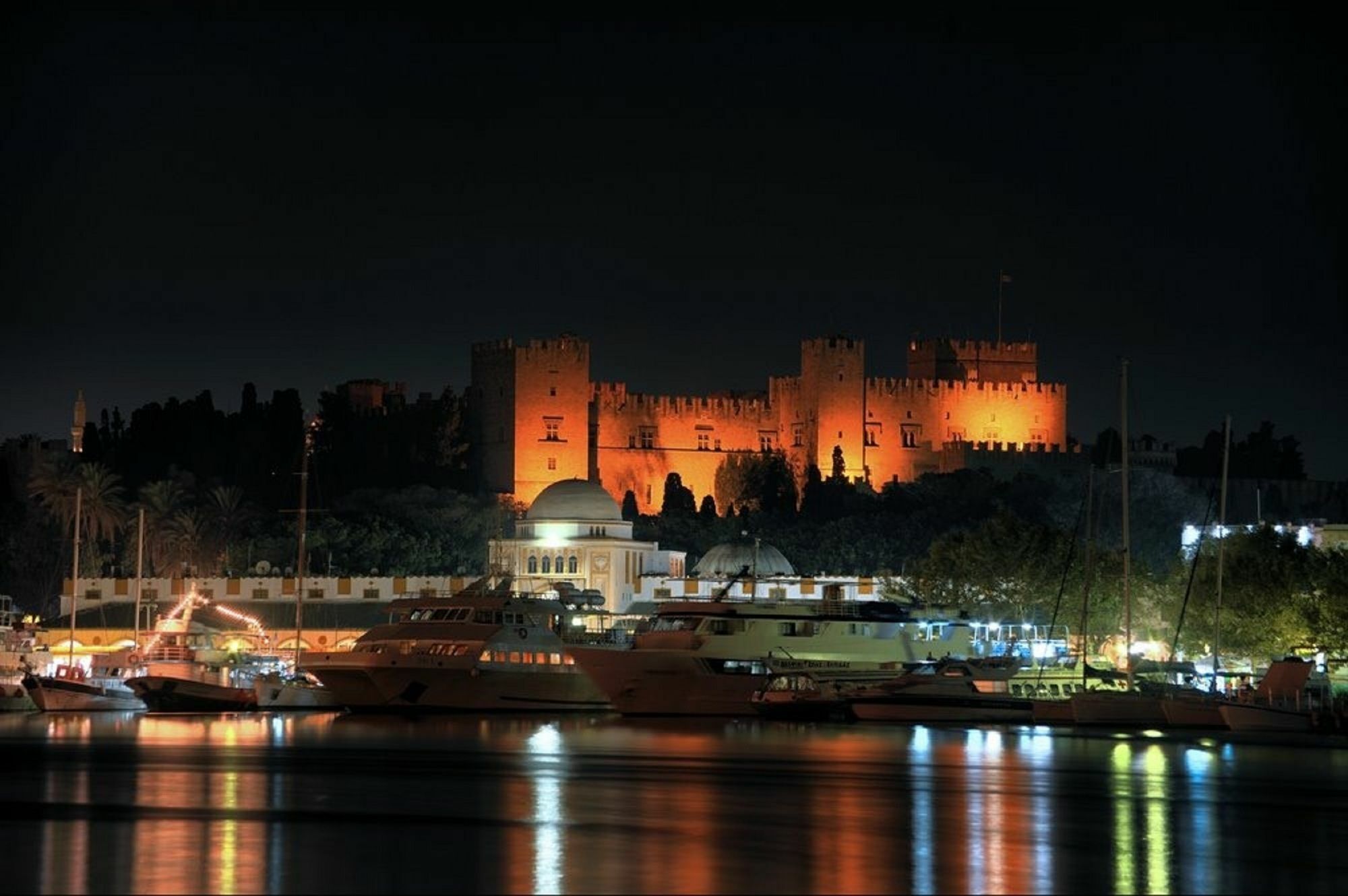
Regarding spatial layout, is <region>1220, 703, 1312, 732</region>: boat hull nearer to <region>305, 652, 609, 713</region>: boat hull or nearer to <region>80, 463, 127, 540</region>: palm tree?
<region>305, 652, 609, 713</region>: boat hull

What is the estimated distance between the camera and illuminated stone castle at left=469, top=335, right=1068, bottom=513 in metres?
133

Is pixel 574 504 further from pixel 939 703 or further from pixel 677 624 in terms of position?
pixel 939 703

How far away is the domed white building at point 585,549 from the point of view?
112 metres

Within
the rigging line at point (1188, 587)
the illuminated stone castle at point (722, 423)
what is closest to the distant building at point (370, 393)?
the illuminated stone castle at point (722, 423)

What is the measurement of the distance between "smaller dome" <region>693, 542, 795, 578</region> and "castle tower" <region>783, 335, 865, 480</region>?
95.0ft

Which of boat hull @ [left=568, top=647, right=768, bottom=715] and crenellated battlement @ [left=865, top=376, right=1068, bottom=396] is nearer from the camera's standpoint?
boat hull @ [left=568, top=647, right=768, bottom=715]

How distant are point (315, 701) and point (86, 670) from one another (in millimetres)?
10065

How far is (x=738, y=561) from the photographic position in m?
108

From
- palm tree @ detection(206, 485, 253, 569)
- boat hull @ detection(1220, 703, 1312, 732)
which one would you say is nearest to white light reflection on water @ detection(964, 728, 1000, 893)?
boat hull @ detection(1220, 703, 1312, 732)

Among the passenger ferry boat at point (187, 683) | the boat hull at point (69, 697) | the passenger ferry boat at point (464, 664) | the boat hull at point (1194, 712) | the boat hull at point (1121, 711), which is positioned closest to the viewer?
the boat hull at point (1194, 712)

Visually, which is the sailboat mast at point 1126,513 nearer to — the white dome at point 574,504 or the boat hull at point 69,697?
the boat hull at point 69,697

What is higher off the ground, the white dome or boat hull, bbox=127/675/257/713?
the white dome

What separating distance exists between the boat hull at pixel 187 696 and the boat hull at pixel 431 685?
80.8 inches

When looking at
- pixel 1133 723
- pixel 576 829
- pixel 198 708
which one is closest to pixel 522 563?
pixel 198 708
